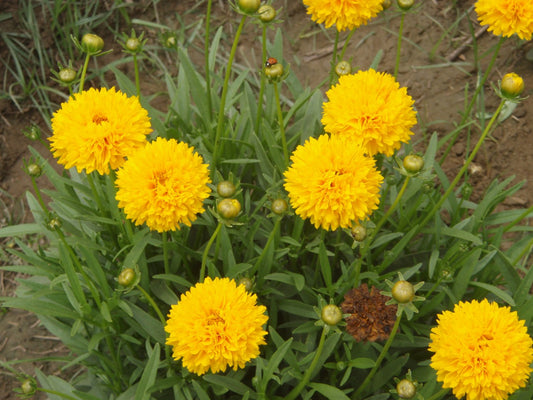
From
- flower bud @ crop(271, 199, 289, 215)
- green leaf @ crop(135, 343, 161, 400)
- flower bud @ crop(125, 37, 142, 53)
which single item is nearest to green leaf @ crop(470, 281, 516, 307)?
flower bud @ crop(271, 199, 289, 215)

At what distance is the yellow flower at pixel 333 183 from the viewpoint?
1.81 m

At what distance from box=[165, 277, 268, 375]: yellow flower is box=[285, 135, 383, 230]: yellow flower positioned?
35 centimetres

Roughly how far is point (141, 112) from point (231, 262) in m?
0.67

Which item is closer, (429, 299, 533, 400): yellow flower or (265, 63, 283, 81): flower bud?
(429, 299, 533, 400): yellow flower

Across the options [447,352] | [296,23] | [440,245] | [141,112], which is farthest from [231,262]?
[296,23]

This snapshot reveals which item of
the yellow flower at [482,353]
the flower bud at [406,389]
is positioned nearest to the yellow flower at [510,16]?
the yellow flower at [482,353]

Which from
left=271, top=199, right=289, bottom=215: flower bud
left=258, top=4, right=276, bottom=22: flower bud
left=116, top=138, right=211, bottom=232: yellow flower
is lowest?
left=271, top=199, right=289, bottom=215: flower bud

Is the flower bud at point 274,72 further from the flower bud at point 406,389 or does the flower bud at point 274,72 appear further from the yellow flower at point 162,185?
the flower bud at point 406,389

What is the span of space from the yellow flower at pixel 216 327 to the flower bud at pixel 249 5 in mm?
867

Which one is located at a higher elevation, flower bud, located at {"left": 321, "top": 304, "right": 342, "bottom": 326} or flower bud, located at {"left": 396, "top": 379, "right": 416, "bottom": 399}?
flower bud, located at {"left": 321, "top": 304, "right": 342, "bottom": 326}

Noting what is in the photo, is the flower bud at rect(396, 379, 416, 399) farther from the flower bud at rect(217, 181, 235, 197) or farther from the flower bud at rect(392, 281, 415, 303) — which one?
the flower bud at rect(217, 181, 235, 197)

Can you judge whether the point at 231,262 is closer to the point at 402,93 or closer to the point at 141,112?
the point at 141,112

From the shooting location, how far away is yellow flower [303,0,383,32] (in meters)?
2.17

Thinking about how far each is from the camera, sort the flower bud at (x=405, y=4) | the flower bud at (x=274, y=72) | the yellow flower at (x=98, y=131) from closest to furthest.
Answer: the yellow flower at (x=98, y=131)
the flower bud at (x=274, y=72)
the flower bud at (x=405, y=4)
